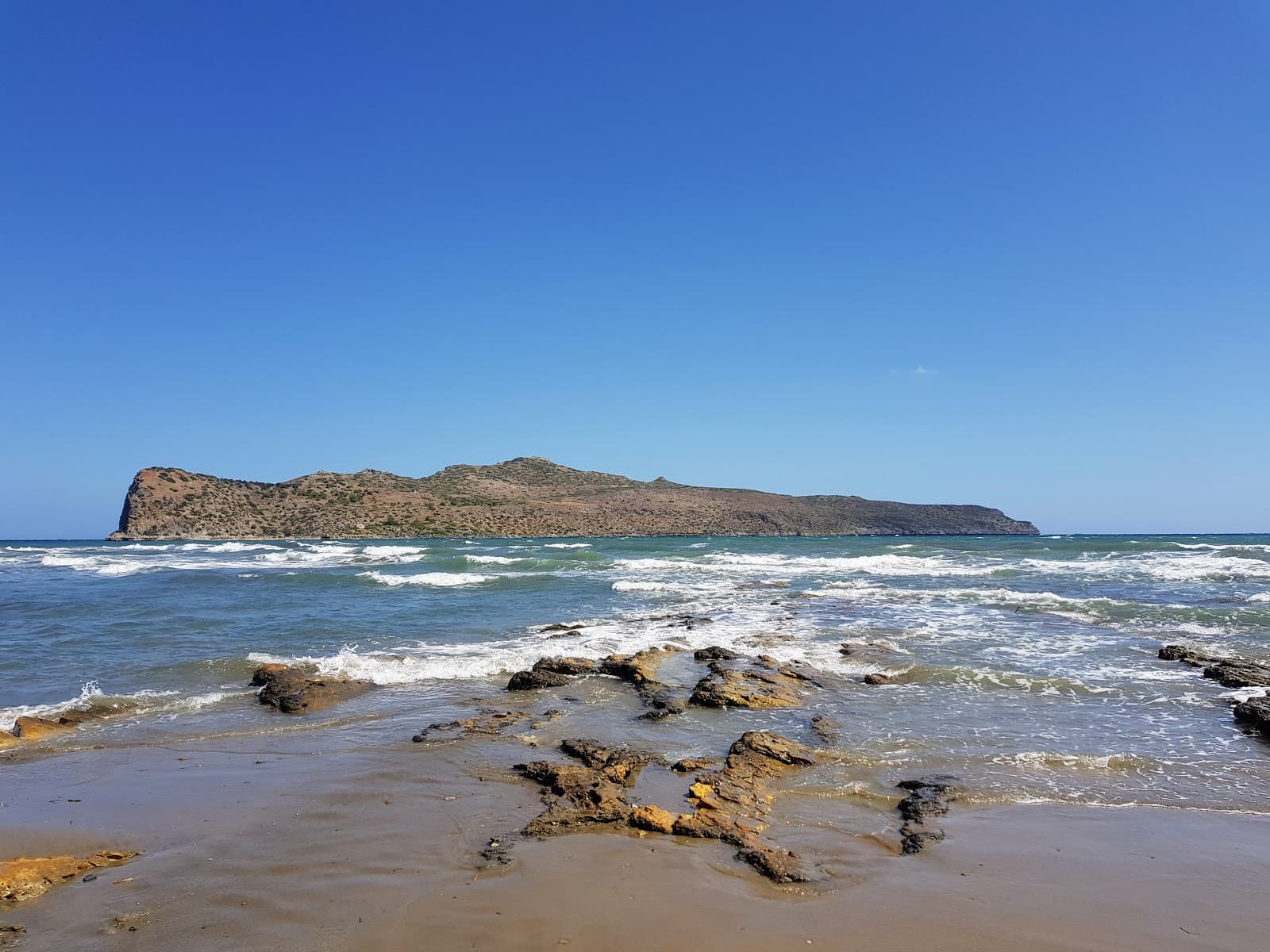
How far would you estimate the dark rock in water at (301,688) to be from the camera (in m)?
9.88

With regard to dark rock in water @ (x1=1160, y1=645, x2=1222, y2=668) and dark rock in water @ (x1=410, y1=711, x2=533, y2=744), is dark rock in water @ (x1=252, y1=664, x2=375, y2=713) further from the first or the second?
dark rock in water @ (x1=1160, y1=645, x2=1222, y2=668)

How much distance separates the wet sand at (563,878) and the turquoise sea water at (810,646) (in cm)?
107

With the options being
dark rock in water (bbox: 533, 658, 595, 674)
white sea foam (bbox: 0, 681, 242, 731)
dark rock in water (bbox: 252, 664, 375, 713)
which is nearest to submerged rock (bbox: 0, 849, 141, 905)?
dark rock in water (bbox: 252, 664, 375, 713)

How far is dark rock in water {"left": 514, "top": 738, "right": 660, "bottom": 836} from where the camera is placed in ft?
18.8

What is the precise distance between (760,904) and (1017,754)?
14.3ft

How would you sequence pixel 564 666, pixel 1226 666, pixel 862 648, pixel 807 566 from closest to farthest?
pixel 1226 666, pixel 564 666, pixel 862 648, pixel 807 566

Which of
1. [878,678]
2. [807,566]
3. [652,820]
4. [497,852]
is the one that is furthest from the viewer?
[807,566]

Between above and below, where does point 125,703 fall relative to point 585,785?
below

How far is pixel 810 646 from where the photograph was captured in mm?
13867

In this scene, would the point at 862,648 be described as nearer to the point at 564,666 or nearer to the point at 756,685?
the point at 756,685

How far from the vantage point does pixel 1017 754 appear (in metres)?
7.45

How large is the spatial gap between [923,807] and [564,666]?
666 centimetres

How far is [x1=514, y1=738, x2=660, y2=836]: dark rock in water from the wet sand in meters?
0.22

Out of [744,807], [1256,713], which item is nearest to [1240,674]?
[1256,713]
